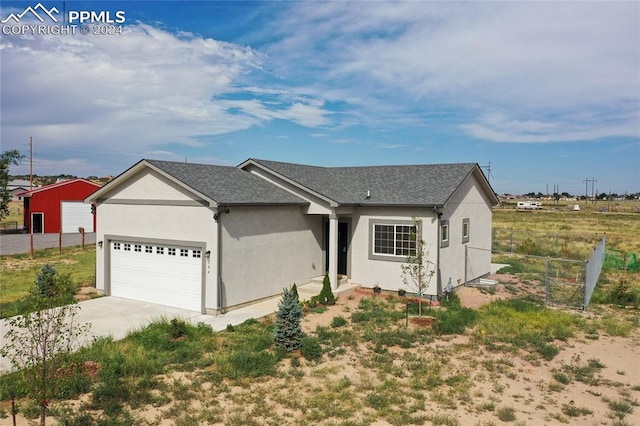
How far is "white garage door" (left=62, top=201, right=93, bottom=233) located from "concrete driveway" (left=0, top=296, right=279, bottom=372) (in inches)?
1146

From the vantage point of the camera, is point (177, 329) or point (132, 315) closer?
point (177, 329)

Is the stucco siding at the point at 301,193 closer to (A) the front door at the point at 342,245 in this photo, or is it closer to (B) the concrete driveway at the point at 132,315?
(A) the front door at the point at 342,245

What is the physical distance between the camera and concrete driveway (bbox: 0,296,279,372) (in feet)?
40.6

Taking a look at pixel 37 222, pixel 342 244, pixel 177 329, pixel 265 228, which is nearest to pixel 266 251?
pixel 265 228

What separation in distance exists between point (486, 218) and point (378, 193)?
6620mm

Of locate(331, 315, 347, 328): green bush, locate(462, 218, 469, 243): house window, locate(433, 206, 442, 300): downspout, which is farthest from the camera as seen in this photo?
locate(462, 218, 469, 243): house window

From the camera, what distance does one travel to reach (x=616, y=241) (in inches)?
1490

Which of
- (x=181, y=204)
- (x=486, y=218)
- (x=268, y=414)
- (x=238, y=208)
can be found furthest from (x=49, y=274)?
(x=486, y=218)

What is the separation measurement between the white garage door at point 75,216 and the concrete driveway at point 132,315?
29.1 m

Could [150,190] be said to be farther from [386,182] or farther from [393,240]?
[386,182]

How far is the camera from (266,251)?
1584cm

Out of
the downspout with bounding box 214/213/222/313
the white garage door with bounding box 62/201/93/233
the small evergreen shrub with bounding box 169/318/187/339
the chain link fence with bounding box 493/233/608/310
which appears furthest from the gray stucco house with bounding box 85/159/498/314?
the white garage door with bounding box 62/201/93/233

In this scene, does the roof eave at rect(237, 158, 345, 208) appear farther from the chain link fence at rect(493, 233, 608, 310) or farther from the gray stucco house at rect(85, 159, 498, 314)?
the chain link fence at rect(493, 233, 608, 310)

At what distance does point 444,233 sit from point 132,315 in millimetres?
11407
